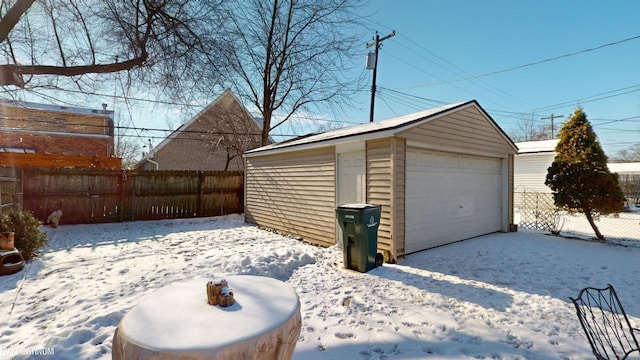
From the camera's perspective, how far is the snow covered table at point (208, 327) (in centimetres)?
156

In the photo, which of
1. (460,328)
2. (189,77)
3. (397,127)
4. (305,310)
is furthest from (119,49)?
(460,328)

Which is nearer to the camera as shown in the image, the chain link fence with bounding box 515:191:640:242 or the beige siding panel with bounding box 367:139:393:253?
the beige siding panel with bounding box 367:139:393:253

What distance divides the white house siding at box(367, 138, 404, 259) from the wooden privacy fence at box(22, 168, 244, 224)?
791 centimetres

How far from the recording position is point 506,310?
Answer: 3.73 m

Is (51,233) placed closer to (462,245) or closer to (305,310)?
(305,310)

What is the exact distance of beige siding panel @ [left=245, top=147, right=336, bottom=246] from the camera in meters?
7.28

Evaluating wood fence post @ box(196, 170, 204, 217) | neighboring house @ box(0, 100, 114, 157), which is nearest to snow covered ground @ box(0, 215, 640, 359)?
wood fence post @ box(196, 170, 204, 217)

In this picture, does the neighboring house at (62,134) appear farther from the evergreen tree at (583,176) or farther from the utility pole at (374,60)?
the evergreen tree at (583,176)

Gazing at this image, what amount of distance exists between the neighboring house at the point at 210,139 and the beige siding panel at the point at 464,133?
11899 millimetres

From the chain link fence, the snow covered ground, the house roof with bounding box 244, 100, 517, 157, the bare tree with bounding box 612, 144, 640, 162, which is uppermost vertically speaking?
the bare tree with bounding box 612, 144, 640, 162

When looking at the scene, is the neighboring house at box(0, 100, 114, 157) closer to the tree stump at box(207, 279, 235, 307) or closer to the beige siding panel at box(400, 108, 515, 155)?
the beige siding panel at box(400, 108, 515, 155)

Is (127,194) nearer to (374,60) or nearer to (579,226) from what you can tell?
(374,60)

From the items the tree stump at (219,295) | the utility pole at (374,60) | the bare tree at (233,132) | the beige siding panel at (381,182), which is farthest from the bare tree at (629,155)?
the tree stump at (219,295)

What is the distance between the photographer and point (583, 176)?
765 cm
